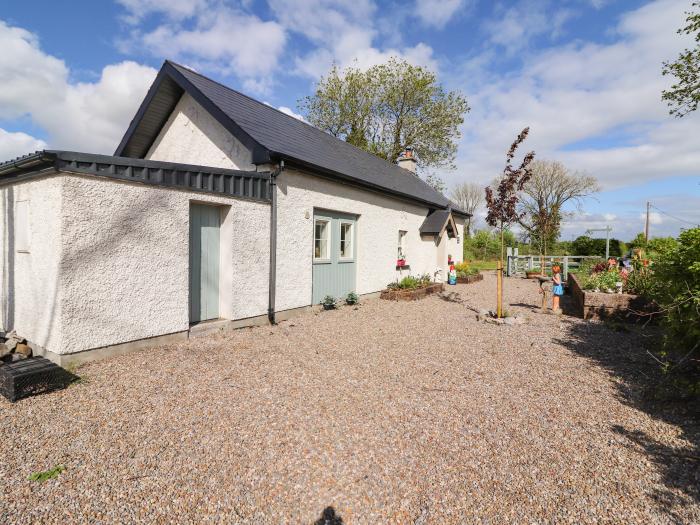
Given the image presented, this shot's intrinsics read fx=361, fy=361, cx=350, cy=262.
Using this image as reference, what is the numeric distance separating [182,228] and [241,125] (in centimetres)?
309

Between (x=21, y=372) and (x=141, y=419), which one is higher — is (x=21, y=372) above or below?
above

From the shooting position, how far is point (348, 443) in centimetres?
333

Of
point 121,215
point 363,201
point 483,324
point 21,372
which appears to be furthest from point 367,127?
point 21,372

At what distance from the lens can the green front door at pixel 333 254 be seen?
9414 mm

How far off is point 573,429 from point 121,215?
6332mm

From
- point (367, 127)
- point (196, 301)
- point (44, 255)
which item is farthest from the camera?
point (367, 127)

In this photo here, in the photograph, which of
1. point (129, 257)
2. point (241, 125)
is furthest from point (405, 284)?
point (129, 257)

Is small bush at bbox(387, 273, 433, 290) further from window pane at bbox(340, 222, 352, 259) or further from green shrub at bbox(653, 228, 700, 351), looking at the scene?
green shrub at bbox(653, 228, 700, 351)

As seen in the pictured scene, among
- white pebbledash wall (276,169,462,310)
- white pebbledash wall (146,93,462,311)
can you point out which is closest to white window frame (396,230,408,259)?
white pebbledash wall (276,169,462,310)

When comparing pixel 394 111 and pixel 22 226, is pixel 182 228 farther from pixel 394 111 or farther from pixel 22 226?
pixel 394 111

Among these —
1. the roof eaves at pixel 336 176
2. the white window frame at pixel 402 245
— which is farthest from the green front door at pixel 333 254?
the white window frame at pixel 402 245

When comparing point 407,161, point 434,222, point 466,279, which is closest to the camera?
point 434,222

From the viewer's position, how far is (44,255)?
5078 millimetres

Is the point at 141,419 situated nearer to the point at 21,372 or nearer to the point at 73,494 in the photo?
the point at 73,494
